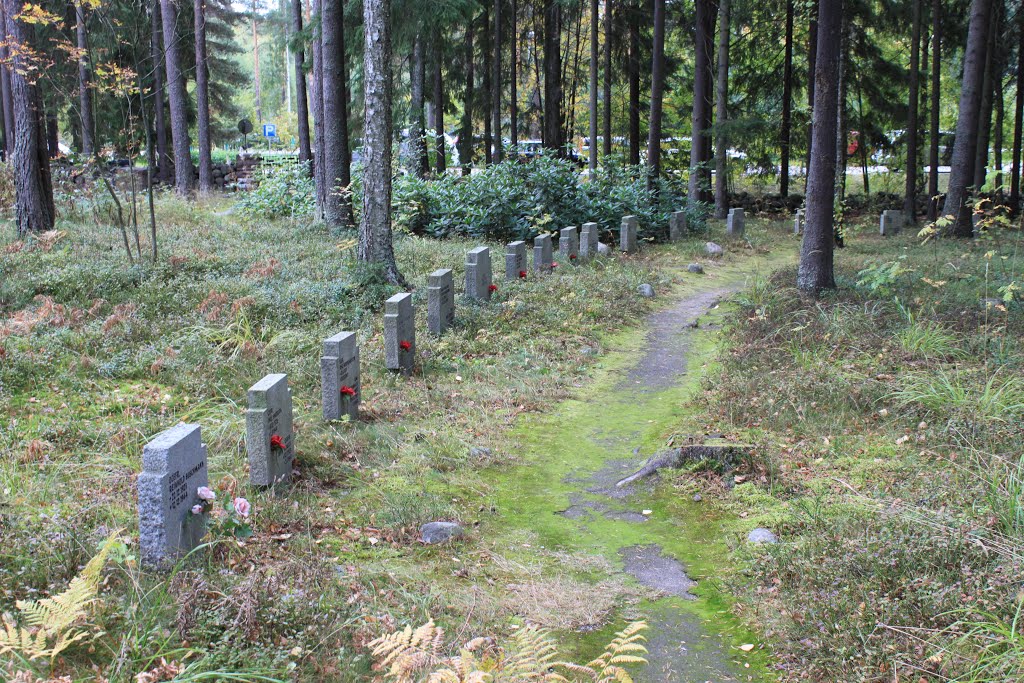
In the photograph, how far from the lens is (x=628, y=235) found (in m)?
17.8

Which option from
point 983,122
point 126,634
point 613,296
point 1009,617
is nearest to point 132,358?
point 126,634

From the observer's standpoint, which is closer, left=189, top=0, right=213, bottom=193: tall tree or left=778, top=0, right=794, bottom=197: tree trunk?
left=778, top=0, right=794, bottom=197: tree trunk

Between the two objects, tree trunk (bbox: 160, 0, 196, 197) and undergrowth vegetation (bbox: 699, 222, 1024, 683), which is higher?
tree trunk (bbox: 160, 0, 196, 197)

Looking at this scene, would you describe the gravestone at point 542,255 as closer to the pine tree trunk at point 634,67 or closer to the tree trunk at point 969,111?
the tree trunk at point 969,111

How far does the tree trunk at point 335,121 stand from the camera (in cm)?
1598

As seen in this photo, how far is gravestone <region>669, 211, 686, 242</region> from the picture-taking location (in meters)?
19.6

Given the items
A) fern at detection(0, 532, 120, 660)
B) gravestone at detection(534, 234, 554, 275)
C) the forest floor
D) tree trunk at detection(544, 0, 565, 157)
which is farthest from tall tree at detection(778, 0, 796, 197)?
fern at detection(0, 532, 120, 660)

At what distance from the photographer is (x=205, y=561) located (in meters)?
4.74

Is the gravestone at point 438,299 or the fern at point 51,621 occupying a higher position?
the gravestone at point 438,299

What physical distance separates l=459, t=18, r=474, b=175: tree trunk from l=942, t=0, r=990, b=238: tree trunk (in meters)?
14.3

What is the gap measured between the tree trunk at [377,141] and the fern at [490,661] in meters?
8.58

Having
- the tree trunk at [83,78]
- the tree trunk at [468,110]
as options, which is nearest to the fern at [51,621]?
the tree trunk at [83,78]

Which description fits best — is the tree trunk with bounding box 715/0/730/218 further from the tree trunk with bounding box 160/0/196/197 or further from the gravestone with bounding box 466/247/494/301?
the tree trunk with bounding box 160/0/196/197

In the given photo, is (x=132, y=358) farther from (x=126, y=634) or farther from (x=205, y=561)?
(x=126, y=634)
